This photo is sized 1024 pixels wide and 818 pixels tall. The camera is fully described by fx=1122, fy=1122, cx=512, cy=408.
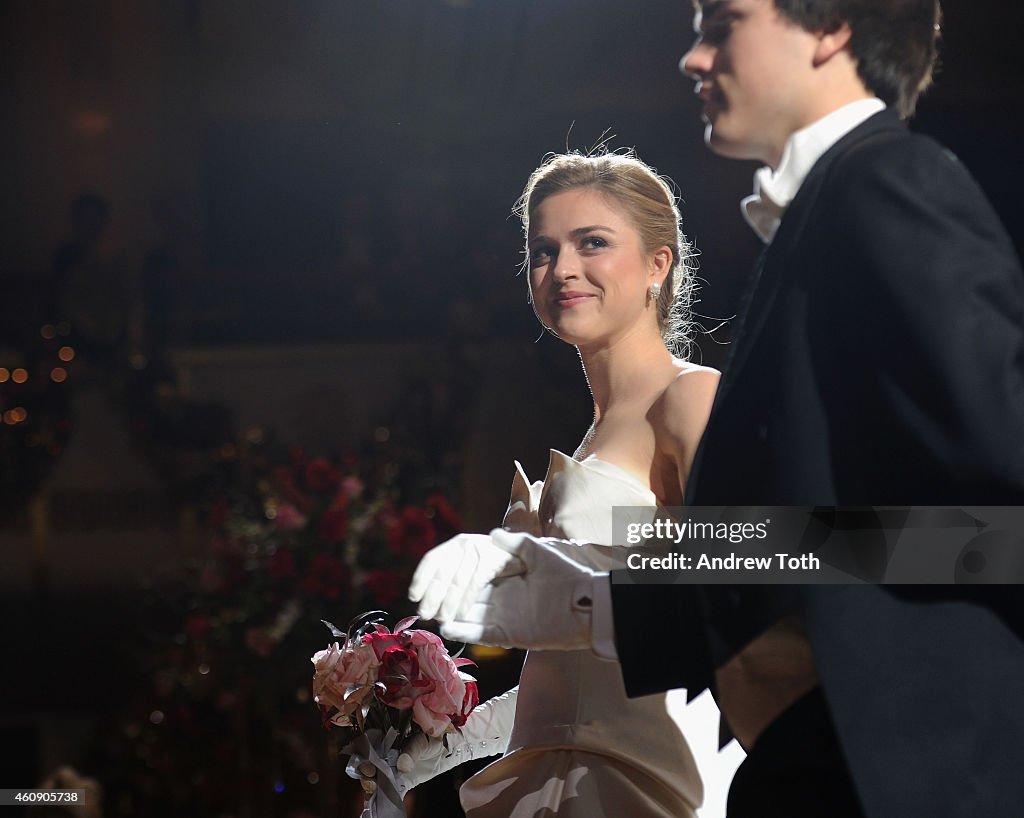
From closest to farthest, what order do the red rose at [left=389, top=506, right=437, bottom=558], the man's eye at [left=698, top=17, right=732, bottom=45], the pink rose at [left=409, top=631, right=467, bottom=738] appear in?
the man's eye at [left=698, top=17, right=732, bottom=45]
the pink rose at [left=409, top=631, right=467, bottom=738]
the red rose at [left=389, top=506, right=437, bottom=558]

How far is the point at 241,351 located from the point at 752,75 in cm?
136

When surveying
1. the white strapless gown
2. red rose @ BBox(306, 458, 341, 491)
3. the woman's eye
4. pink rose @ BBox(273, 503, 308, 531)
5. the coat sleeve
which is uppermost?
the woman's eye

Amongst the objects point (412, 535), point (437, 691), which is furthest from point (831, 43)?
point (412, 535)

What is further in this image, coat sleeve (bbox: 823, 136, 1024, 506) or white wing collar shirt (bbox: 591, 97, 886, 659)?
white wing collar shirt (bbox: 591, 97, 886, 659)

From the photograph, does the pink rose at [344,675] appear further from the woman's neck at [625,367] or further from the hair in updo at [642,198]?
the hair in updo at [642,198]

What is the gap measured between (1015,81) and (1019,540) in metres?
1.10

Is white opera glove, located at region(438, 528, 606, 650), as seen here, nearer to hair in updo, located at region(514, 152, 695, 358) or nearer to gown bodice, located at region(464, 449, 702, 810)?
gown bodice, located at region(464, 449, 702, 810)

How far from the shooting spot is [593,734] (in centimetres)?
146

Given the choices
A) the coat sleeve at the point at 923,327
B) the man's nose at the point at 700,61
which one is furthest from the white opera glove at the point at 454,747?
the man's nose at the point at 700,61

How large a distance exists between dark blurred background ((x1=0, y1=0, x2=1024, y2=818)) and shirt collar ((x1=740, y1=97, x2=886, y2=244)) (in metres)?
0.90

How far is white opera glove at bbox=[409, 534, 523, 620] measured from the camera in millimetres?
1288

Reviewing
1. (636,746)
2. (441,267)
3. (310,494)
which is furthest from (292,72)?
(636,746)

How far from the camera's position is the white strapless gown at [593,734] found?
1444 millimetres

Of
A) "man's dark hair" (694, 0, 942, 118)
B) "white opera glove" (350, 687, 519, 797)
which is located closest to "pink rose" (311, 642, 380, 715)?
"white opera glove" (350, 687, 519, 797)
